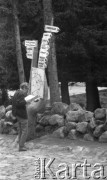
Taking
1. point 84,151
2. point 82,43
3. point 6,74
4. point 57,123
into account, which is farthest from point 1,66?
point 84,151

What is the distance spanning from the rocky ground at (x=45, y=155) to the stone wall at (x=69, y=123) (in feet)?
0.94

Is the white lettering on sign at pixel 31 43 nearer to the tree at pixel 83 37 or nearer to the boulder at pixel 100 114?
the boulder at pixel 100 114

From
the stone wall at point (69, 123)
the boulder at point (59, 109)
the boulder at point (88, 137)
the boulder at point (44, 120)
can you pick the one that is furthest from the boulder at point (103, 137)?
the boulder at point (44, 120)

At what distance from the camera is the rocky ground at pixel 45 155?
9008 millimetres

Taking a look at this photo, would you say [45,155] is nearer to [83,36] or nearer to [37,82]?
[37,82]

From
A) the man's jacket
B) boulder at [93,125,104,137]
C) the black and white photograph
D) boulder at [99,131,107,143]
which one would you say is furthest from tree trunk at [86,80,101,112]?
the man's jacket

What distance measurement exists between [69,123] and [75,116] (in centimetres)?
30

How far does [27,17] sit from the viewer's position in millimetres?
19328

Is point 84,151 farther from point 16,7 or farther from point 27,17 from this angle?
point 27,17

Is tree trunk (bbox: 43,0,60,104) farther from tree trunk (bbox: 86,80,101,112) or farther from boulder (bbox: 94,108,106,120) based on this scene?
tree trunk (bbox: 86,80,101,112)

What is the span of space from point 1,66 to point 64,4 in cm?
432

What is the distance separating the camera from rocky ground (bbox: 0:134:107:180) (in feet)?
29.6

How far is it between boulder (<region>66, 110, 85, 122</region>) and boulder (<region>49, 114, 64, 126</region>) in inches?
12.2

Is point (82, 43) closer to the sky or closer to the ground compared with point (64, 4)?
closer to the ground
